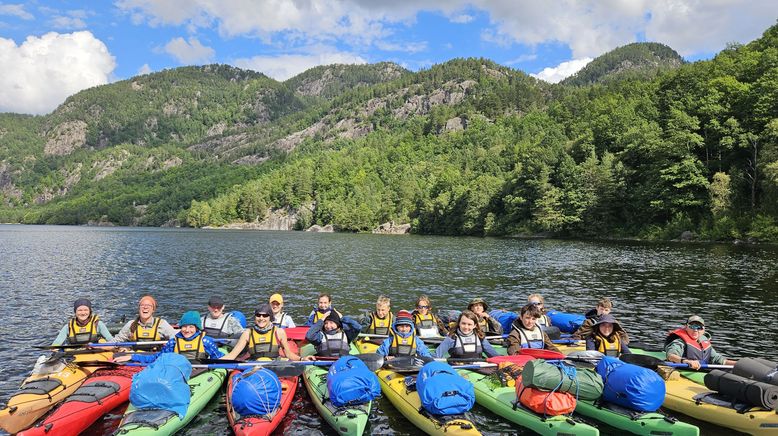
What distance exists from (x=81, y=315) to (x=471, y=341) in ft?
38.4

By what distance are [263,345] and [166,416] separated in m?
3.42

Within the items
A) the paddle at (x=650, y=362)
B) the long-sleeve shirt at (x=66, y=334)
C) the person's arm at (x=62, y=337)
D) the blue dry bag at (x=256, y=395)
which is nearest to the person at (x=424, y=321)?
the paddle at (x=650, y=362)

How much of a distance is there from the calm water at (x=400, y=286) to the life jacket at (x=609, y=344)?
311 cm

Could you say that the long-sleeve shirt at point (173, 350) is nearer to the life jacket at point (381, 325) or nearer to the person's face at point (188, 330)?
the person's face at point (188, 330)

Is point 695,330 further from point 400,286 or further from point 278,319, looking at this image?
point 400,286

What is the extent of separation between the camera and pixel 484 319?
57.1 ft

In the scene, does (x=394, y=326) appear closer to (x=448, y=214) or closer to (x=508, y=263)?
(x=508, y=263)

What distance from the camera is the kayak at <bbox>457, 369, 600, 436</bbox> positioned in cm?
1002

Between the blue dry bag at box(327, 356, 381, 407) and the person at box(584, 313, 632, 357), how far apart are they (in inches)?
273

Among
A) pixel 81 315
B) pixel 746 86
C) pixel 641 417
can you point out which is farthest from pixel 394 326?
pixel 746 86

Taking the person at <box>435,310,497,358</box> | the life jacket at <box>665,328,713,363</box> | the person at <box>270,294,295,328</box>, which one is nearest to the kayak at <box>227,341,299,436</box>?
the person at <box>435,310,497,358</box>

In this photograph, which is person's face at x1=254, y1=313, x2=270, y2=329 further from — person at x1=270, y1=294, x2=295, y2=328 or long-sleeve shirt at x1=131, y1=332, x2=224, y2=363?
person at x1=270, y1=294, x2=295, y2=328

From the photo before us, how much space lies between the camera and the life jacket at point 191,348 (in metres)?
13.6

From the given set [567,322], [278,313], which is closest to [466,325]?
[278,313]
